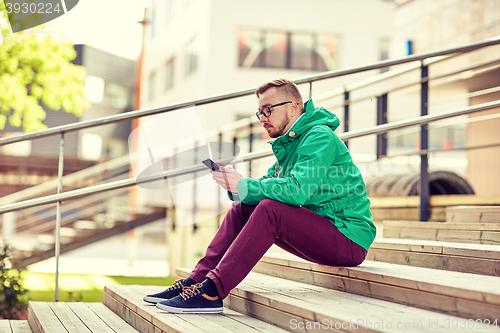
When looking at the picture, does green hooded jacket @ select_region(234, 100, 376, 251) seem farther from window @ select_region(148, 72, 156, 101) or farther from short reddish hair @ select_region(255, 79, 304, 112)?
window @ select_region(148, 72, 156, 101)

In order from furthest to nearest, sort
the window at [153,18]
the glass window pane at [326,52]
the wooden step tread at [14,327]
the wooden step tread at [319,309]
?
the window at [153,18] < the glass window pane at [326,52] < the wooden step tread at [14,327] < the wooden step tread at [319,309]

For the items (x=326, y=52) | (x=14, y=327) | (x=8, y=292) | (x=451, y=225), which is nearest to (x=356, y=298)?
(x=451, y=225)

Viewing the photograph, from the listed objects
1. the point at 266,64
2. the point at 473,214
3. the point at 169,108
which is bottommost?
the point at 473,214

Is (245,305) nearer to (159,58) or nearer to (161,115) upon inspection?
(161,115)

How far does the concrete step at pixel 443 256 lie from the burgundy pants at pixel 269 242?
409mm

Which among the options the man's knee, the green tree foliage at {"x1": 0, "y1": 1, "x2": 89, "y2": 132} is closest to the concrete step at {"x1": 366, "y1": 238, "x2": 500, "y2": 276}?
the man's knee

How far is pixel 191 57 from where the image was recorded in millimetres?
17078

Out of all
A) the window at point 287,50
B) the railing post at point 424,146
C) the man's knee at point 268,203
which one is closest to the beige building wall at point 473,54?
the railing post at point 424,146

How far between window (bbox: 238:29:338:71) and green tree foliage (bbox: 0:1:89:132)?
252 inches

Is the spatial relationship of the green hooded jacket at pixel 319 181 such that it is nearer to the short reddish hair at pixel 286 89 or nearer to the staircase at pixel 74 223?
the short reddish hair at pixel 286 89

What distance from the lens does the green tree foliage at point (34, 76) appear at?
380 inches

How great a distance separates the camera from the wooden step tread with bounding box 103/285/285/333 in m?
2.26

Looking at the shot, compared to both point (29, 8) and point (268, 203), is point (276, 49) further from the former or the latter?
point (268, 203)

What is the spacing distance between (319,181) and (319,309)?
61cm
